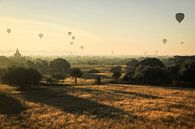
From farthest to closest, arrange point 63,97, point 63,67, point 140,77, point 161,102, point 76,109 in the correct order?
point 63,67
point 140,77
point 63,97
point 161,102
point 76,109

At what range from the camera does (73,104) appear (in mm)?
48219

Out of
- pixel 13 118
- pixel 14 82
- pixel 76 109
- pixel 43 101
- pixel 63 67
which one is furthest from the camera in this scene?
pixel 63 67

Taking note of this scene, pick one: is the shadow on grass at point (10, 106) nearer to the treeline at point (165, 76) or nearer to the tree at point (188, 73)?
the treeline at point (165, 76)

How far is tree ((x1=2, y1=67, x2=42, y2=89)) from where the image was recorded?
65125 mm

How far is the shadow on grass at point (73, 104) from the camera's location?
41250 mm

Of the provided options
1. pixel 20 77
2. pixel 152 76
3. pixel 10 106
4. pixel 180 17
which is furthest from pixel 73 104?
pixel 180 17

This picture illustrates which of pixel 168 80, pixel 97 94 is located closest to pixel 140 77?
pixel 168 80

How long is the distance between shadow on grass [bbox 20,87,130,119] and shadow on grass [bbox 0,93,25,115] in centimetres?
329

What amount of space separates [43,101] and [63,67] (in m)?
83.8

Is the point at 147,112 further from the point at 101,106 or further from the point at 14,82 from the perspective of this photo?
the point at 14,82

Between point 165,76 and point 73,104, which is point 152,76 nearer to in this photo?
point 165,76

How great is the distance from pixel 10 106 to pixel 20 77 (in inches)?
734

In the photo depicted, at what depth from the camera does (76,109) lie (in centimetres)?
4419

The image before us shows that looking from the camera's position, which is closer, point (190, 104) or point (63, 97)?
point (190, 104)
